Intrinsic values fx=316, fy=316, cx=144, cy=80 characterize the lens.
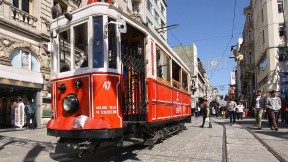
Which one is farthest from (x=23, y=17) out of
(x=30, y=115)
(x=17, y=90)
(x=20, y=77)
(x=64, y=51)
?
(x=64, y=51)

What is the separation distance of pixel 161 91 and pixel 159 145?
1692 millimetres

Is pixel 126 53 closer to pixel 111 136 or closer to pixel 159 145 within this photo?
pixel 111 136

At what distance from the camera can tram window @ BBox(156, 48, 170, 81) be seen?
30.1 feet

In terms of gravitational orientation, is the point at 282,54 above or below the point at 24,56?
above

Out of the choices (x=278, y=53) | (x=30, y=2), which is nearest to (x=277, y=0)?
(x=278, y=53)

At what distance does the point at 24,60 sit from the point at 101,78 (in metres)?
12.1

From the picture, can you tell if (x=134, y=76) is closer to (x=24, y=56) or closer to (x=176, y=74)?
(x=176, y=74)

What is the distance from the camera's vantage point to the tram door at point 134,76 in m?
7.89

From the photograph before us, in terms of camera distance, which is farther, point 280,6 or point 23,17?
point 280,6

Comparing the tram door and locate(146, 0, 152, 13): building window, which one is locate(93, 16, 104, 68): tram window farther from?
locate(146, 0, 152, 13): building window

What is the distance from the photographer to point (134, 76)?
27.3 feet

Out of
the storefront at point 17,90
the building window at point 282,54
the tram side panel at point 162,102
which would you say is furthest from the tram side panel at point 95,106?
the building window at point 282,54

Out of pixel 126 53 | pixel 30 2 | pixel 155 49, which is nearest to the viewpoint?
pixel 126 53

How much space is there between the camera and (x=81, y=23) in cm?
698
